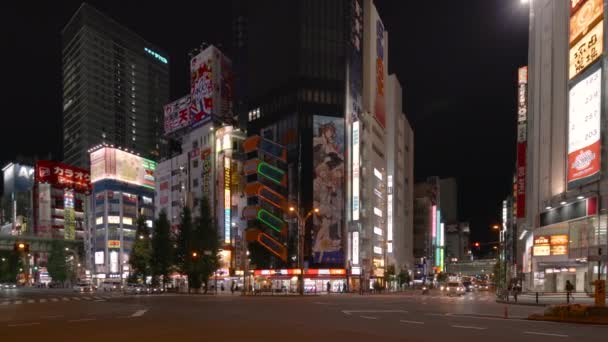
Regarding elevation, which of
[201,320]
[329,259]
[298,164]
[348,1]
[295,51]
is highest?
[348,1]

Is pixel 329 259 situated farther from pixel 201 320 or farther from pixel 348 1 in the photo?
pixel 201 320

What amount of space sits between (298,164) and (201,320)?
209 feet

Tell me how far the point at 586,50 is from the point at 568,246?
1957cm

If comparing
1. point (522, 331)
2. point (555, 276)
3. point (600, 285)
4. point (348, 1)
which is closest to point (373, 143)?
point (348, 1)

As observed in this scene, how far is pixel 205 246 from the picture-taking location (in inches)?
2921

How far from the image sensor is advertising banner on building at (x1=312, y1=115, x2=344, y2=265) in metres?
83.9

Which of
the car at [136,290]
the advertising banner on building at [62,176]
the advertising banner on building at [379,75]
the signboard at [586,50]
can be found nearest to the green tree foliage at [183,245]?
the car at [136,290]

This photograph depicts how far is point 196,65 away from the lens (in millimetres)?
120875

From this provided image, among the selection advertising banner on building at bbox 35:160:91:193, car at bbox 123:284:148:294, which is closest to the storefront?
car at bbox 123:284:148:294

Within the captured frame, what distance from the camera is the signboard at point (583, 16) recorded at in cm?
4069

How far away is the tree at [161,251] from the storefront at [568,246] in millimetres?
48900

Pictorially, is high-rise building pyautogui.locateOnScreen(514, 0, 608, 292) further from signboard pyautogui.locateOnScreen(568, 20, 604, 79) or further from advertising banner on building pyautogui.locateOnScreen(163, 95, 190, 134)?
advertising banner on building pyautogui.locateOnScreen(163, 95, 190, 134)

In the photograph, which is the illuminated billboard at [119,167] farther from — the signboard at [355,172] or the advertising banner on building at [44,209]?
the signboard at [355,172]

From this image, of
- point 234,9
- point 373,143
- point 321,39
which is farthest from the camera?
point 234,9
